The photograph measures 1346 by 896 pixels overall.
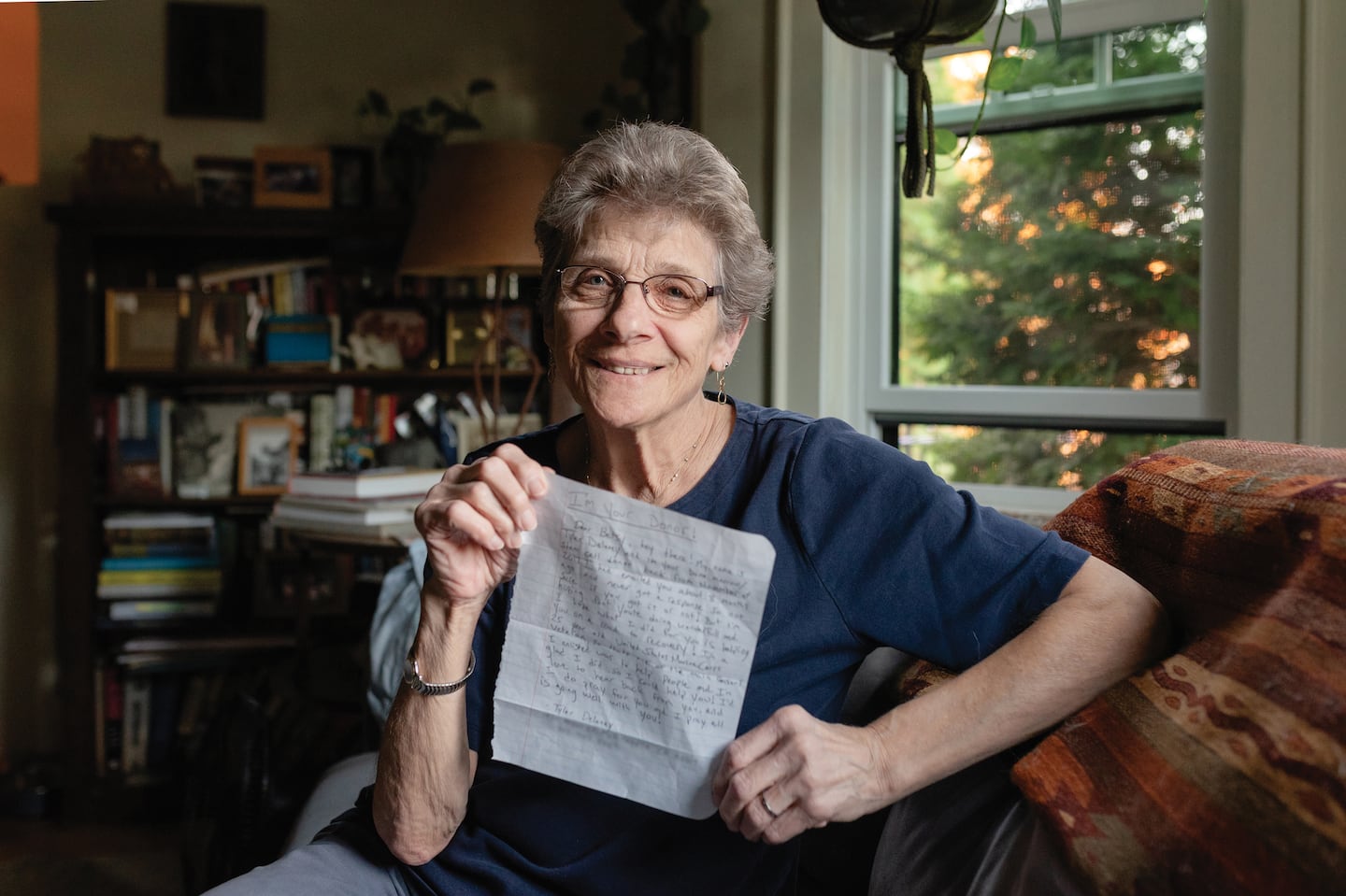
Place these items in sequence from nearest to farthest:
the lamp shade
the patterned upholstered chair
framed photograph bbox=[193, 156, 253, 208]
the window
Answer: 1. the patterned upholstered chair
2. the window
3. the lamp shade
4. framed photograph bbox=[193, 156, 253, 208]

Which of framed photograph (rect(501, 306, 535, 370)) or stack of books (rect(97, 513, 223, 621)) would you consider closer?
stack of books (rect(97, 513, 223, 621))

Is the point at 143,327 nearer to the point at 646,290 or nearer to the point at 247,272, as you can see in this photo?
the point at 247,272

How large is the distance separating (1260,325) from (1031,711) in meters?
1.27

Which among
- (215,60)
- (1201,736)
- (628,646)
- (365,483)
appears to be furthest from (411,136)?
(1201,736)

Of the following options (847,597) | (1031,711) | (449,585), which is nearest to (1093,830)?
(1031,711)

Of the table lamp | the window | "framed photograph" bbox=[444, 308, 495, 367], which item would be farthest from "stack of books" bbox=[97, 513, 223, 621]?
the window

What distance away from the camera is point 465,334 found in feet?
10.9

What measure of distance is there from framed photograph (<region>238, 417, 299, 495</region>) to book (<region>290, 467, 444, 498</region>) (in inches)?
25.8

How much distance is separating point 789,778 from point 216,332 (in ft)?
9.09

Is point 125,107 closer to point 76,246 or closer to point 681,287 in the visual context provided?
point 76,246

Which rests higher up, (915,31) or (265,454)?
(915,31)

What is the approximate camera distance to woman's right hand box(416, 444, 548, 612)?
38.6 inches

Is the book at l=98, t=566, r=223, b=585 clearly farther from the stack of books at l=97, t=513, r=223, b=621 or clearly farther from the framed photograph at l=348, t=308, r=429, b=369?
the framed photograph at l=348, t=308, r=429, b=369

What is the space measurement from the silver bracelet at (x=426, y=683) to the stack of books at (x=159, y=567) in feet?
7.70
